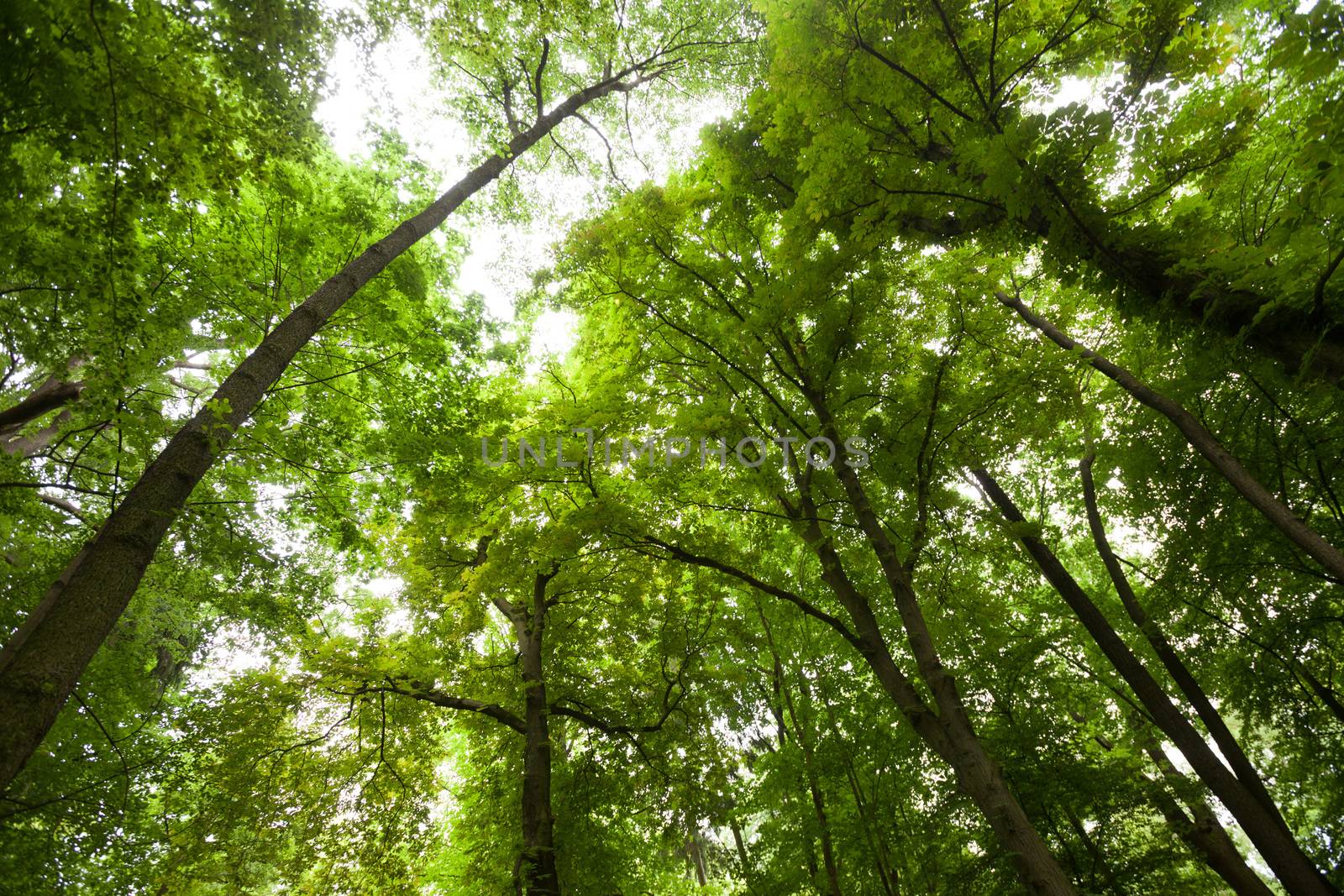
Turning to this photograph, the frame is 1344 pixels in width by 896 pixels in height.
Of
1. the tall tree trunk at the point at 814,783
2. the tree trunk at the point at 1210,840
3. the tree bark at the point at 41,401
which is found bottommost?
the tree trunk at the point at 1210,840

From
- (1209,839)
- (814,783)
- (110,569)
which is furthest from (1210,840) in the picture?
(110,569)

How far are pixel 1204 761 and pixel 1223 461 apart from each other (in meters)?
3.52

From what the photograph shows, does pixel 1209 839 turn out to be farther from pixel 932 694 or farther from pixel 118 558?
pixel 118 558

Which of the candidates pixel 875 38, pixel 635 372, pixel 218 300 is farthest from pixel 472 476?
pixel 875 38

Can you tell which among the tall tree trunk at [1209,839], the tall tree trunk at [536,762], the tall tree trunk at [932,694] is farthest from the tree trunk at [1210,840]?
the tall tree trunk at [536,762]

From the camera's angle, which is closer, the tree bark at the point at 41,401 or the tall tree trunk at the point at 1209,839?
the tall tree trunk at the point at 1209,839

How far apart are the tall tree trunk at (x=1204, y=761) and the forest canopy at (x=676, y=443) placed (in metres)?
0.05

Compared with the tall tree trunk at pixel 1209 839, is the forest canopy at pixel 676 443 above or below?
above

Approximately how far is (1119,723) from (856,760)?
15.7ft

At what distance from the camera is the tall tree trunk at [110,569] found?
6.53 feet

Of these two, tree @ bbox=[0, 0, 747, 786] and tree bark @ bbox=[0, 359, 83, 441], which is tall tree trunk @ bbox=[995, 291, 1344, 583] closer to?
tree @ bbox=[0, 0, 747, 786]

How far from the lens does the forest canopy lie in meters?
3.02

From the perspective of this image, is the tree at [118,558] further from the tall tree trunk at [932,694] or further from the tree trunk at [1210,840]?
the tree trunk at [1210,840]

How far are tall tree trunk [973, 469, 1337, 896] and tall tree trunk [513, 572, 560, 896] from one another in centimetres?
578
